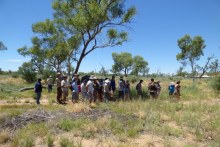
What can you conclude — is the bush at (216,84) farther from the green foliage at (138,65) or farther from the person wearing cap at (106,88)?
the green foliage at (138,65)

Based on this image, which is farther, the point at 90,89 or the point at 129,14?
the point at 129,14

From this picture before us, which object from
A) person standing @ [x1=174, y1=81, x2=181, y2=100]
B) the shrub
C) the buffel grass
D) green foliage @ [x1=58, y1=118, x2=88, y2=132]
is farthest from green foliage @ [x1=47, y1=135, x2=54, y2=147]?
person standing @ [x1=174, y1=81, x2=181, y2=100]

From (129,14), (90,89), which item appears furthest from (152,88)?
(129,14)

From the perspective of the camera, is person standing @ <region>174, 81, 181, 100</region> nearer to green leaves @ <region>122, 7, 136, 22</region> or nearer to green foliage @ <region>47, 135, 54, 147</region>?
green leaves @ <region>122, 7, 136, 22</region>

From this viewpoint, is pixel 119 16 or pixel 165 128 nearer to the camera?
pixel 165 128

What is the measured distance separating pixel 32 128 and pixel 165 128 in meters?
4.56

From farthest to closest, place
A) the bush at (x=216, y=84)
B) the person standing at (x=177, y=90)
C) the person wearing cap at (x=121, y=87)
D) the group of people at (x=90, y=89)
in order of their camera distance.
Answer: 1. the bush at (x=216, y=84)
2. the person standing at (x=177, y=90)
3. the person wearing cap at (x=121, y=87)
4. the group of people at (x=90, y=89)

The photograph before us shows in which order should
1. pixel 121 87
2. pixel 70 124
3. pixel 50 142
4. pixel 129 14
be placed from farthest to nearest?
pixel 129 14
pixel 121 87
pixel 70 124
pixel 50 142

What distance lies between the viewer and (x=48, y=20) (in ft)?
100

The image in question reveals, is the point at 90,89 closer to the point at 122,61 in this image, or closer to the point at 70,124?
the point at 70,124

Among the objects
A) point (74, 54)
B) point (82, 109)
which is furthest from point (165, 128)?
point (74, 54)

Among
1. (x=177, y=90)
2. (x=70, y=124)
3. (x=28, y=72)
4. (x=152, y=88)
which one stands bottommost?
(x=70, y=124)

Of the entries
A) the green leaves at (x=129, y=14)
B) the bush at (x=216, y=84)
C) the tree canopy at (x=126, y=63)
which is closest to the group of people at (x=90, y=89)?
the green leaves at (x=129, y=14)

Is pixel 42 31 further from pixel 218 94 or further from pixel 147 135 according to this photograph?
pixel 147 135
